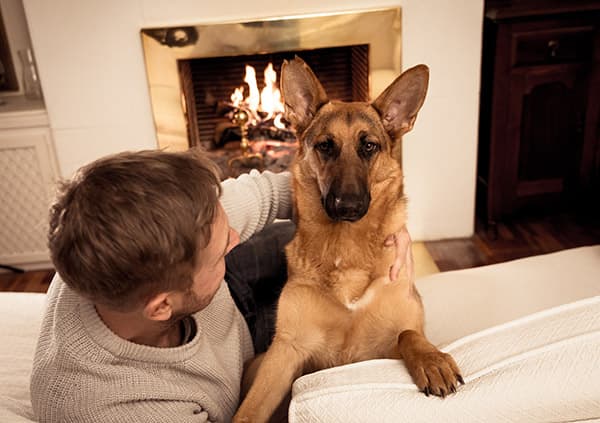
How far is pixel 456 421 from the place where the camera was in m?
0.76

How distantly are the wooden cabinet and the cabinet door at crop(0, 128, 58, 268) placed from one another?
220 cm

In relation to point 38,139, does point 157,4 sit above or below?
above

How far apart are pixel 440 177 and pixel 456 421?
7.53ft

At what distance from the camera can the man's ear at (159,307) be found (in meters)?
0.96

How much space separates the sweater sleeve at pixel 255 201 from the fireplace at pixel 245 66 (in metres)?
1.20

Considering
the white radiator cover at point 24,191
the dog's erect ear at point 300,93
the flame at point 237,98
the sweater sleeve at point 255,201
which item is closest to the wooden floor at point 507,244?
the white radiator cover at point 24,191

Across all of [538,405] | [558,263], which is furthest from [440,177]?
[538,405]

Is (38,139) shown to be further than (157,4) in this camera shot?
Yes

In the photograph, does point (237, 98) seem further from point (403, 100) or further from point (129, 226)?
point (129, 226)

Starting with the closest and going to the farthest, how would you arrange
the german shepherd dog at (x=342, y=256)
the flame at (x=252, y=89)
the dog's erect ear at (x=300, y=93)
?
the german shepherd dog at (x=342, y=256)
the dog's erect ear at (x=300, y=93)
the flame at (x=252, y=89)

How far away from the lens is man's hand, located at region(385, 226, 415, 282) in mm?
1371

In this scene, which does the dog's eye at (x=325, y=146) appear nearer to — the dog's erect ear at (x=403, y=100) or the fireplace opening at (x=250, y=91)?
the dog's erect ear at (x=403, y=100)

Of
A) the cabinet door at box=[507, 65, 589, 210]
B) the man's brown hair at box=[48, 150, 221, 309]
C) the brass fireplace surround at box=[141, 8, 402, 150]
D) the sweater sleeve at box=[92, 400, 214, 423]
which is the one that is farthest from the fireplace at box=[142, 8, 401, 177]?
the sweater sleeve at box=[92, 400, 214, 423]

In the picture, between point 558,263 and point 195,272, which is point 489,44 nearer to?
point 558,263
